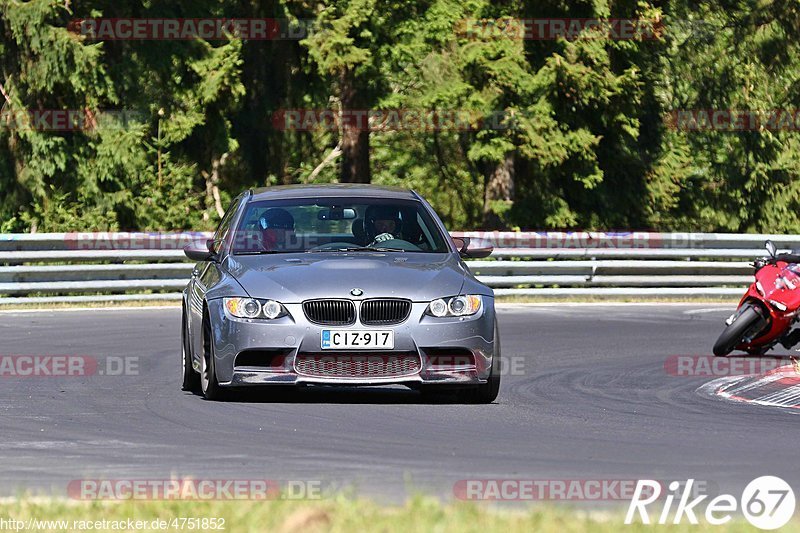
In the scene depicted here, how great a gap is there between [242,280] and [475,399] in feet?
5.90

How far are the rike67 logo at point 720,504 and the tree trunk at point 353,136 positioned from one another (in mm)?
28049

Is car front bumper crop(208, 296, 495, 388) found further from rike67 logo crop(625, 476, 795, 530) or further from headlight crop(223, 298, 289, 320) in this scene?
rike67 logo crop(625, 476, 795, 530)

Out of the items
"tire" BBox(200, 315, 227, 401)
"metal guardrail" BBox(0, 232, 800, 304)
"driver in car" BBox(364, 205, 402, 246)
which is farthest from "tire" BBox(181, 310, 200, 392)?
"metal guardrail" BBox(0, 232, 800, 304)

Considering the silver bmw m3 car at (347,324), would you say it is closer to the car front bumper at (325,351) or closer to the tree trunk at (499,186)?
the car front bumper at (325,351)

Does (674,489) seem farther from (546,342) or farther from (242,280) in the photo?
(546,342)

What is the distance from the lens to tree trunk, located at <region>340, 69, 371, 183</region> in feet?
118

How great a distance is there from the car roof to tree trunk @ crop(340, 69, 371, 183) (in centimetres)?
2270

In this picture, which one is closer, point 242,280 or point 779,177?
point 242,280

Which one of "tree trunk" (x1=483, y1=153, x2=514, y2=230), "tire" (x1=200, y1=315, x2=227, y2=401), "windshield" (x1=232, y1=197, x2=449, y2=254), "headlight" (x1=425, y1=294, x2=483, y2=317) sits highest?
"windshield" (x1=232, y1=197, x2=449, y2=254)

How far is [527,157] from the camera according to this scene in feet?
110

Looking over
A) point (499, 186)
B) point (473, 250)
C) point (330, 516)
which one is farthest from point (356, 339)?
point (499, 186)

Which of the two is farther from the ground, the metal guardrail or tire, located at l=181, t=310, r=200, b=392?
tire, located at l=181, t=310, r=200, b=392

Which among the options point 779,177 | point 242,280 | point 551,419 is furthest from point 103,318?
point 779,177

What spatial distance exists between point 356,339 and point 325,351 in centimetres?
22
